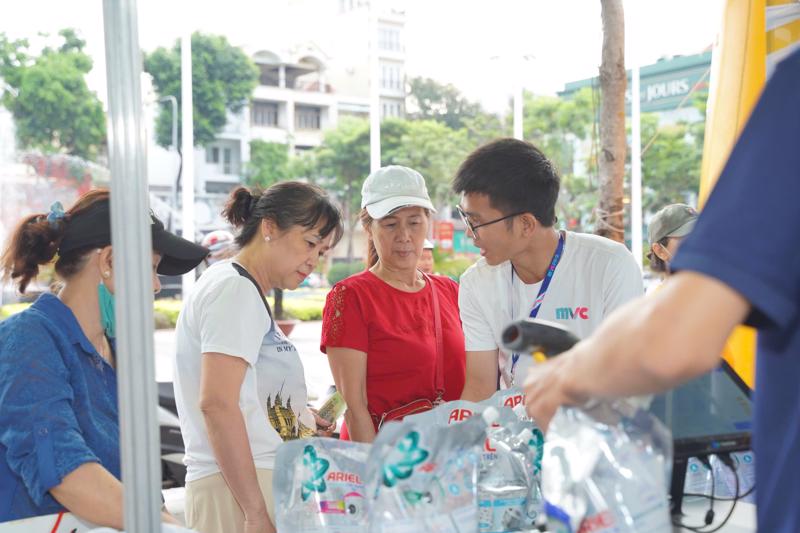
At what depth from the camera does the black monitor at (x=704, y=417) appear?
1597mm

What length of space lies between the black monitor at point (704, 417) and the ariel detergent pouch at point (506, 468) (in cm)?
25

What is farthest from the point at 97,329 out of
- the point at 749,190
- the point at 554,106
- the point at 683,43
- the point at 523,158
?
the point at 554,106

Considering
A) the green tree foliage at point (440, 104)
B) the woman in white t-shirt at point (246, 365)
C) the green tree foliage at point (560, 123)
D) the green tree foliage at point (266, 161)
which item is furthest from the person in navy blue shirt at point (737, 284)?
the green tree foliage at point (266, 161)

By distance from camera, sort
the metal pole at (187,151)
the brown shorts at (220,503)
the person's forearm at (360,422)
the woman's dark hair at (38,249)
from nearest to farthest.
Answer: the woman's dark hair at (38,249) < the brown shorts at (220,503) < the person's forearm at (360,422) < the metal pole at (187,151)

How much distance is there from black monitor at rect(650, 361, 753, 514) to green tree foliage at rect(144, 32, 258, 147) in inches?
946

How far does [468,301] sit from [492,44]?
18582mm

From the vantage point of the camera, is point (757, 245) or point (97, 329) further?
point (97, 329)

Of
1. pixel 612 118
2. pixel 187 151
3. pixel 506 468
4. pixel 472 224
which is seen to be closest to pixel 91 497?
pixel 506 468

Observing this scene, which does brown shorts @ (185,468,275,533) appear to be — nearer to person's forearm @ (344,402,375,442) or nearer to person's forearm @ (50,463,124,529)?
person's forearm @ (50,463,124,529)

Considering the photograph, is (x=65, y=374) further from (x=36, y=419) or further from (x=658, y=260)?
(x=658, y=260)

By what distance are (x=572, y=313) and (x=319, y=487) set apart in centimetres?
97

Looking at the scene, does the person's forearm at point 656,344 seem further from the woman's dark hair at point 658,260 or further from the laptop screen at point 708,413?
the woman's dark hair at point 658,260

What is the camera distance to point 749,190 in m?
0.84

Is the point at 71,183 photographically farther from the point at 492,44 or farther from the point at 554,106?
the point at 554,106
